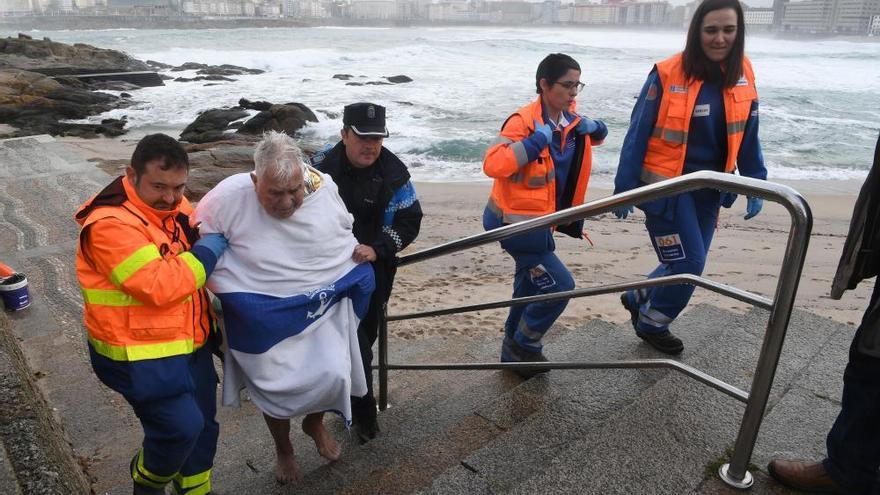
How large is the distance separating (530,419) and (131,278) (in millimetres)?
1547

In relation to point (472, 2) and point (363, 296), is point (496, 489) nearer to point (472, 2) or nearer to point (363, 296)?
point (363, 296)

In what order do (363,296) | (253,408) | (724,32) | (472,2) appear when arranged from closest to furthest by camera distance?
1. (363,296)
2. (724,32)
3. (253,408)
4. (472,2)

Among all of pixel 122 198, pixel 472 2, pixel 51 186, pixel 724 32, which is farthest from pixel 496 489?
pixel 472 2

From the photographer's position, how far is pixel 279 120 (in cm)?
1590

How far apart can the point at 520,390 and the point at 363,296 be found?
99 cm

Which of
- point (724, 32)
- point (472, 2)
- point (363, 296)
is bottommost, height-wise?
point (363, 296)

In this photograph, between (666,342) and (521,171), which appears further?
(666,342)

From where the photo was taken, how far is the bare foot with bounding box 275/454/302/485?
2.61m

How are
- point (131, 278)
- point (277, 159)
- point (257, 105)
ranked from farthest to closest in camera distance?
1. point (257, 105)
2. point (277, 159)
3. point (131, 278)

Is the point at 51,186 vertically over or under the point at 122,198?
under

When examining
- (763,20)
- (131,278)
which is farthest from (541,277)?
(763,20)

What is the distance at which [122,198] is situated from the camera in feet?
6.48

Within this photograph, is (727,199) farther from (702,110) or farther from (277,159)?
(277,159)

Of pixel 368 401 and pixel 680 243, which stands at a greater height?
pixel 680 243
